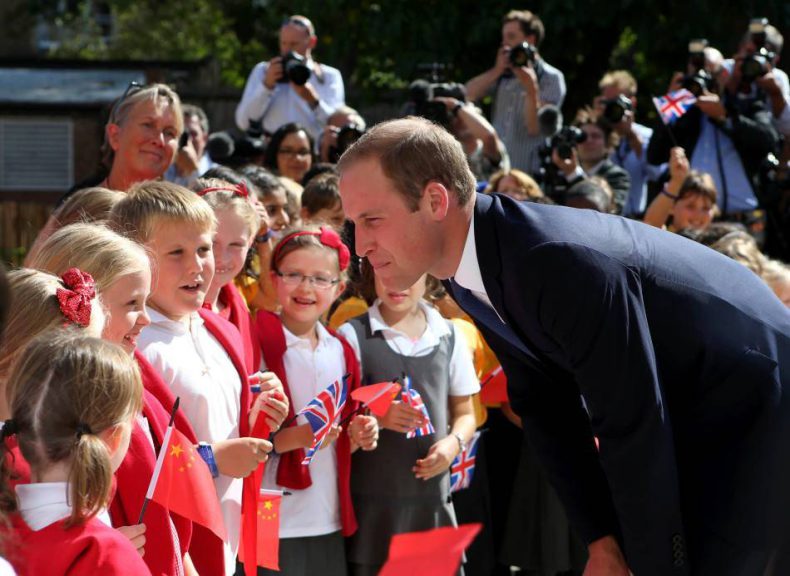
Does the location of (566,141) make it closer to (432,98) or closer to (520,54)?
(520,54)

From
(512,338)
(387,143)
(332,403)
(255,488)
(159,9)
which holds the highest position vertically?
(159,9)

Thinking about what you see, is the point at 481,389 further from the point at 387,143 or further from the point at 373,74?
the point at 373,74

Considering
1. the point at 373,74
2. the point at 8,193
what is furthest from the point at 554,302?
the point at 8,193

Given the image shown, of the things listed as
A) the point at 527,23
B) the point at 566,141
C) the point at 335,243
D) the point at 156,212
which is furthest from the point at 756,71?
the point at 156,212

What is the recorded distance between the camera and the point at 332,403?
14.0 feet

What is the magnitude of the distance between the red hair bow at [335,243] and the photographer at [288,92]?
3.39 m

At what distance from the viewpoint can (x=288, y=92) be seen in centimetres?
841

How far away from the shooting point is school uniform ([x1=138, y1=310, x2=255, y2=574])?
146 inches

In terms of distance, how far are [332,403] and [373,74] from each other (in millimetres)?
12638

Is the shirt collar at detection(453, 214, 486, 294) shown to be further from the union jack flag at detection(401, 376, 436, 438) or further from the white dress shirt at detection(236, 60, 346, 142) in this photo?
the white dress shirt at detection(236, 60, 346, 142)

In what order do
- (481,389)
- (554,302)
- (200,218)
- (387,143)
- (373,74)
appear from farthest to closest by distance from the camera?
(373,74) < (481,389) < (200,218) < (387,143) < (554,302)

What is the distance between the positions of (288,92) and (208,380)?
194 inches

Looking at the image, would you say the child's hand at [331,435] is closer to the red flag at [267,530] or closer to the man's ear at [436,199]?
the red flag at [267,530]

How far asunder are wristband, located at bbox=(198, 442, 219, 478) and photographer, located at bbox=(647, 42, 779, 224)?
543cm
